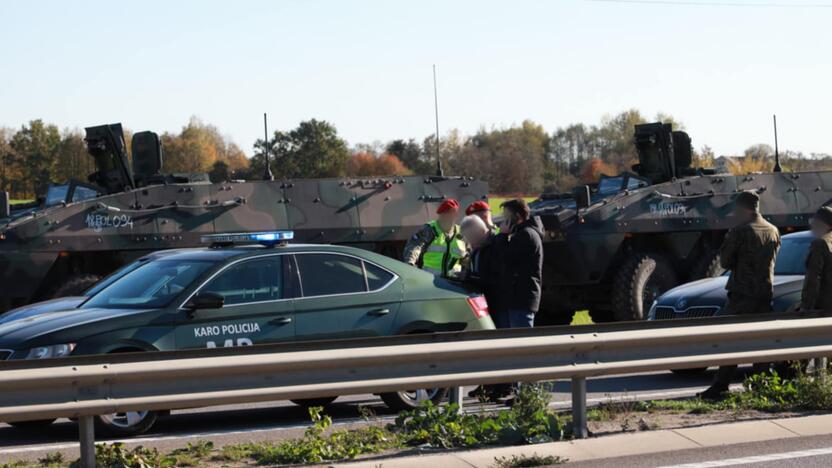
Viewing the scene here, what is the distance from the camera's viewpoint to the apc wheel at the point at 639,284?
1738 cm

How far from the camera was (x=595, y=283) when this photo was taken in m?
17.7

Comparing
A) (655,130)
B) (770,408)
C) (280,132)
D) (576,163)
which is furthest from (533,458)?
(576,163)

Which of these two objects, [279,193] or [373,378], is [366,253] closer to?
[373,378]

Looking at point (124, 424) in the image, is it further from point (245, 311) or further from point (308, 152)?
point (308, 152)

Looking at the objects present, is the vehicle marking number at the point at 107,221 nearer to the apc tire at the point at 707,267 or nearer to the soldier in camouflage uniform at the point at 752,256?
the apc tire at the point at 707,267

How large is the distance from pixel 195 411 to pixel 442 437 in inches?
128

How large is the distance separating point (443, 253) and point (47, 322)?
368 centimetres

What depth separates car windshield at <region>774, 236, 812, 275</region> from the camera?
12.9 metres

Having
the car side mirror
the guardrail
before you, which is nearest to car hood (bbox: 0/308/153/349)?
the car side mirror

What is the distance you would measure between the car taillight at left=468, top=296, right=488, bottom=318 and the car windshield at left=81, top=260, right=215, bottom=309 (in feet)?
6.80

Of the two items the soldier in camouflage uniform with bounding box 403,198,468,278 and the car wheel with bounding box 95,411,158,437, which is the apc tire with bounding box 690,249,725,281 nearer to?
the soldier in camouflage uniform with bounding box 403,198,468,278

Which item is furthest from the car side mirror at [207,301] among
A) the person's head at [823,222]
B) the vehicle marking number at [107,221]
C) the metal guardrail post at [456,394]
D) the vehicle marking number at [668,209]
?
the vehicle marking number at [668,209]

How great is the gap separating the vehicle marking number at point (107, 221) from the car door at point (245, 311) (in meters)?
7.01

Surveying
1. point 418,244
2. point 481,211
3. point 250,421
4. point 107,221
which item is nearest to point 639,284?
point 418,244
